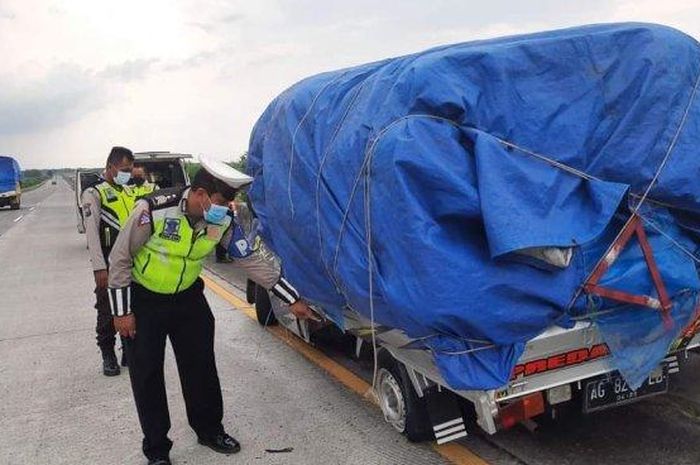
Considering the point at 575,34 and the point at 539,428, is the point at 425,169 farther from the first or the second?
the point at 539,428

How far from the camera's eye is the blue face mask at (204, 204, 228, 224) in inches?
139

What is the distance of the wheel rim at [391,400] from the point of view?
3.79 m

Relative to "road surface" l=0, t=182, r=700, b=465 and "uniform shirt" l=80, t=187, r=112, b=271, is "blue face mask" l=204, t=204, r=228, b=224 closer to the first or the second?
"road surface" l=0, t=182, r=700, b=465

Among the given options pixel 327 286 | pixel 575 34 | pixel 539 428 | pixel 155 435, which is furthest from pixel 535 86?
pixel 155 435

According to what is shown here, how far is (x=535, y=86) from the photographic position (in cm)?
313

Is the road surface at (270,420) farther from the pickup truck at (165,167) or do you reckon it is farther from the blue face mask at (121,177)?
the pickup truck at (165,167)

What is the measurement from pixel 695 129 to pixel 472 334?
157 centimetres

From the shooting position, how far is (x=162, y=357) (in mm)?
3752

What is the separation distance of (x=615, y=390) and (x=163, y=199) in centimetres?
265

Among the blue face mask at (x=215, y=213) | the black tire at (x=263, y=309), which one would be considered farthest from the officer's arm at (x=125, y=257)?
the black tire at (x=263, y=309)

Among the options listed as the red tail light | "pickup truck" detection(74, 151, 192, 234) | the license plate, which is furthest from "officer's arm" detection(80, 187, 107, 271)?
"pickup truck" detection(74, 151, 192, 234)

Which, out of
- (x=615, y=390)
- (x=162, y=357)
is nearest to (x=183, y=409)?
(x=162, y=357)

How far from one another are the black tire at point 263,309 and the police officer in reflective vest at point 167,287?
275cm

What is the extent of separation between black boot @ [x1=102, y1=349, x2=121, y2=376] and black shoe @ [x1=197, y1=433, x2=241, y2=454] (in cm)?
186
